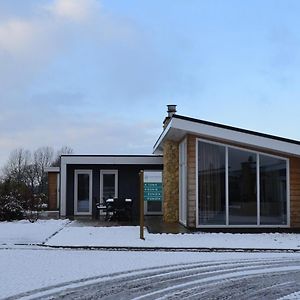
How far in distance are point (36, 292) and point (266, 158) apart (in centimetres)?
1074

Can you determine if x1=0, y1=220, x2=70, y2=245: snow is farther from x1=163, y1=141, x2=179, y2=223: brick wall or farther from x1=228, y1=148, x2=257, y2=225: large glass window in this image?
x1=228, y1=148, x2=257, y2=225: large glass window

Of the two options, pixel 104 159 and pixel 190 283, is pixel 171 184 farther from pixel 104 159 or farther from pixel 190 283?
pixel 190 283

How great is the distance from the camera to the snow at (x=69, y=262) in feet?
27.9

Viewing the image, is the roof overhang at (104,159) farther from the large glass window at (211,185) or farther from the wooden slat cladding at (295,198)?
the wooden slat cladding at (295,198)

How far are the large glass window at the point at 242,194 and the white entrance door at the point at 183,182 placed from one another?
5.02 feet

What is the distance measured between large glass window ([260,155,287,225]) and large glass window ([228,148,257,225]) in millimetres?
271

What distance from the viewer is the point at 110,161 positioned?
81.6ft

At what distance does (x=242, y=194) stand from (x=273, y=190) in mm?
963

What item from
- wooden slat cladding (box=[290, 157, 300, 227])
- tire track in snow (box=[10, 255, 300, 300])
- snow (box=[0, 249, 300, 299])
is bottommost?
tire track in snow (box=[10, 255, 300, 300])

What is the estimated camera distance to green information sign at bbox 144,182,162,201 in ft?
51.8

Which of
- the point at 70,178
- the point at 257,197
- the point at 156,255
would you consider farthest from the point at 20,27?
the point at 70,178

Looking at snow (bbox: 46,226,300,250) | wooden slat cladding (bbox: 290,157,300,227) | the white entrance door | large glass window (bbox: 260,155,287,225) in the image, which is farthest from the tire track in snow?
the white entrance door

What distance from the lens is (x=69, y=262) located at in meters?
10.5

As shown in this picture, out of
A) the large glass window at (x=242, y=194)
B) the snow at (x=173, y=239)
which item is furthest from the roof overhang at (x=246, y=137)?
the snow at (x=173, y=239)
